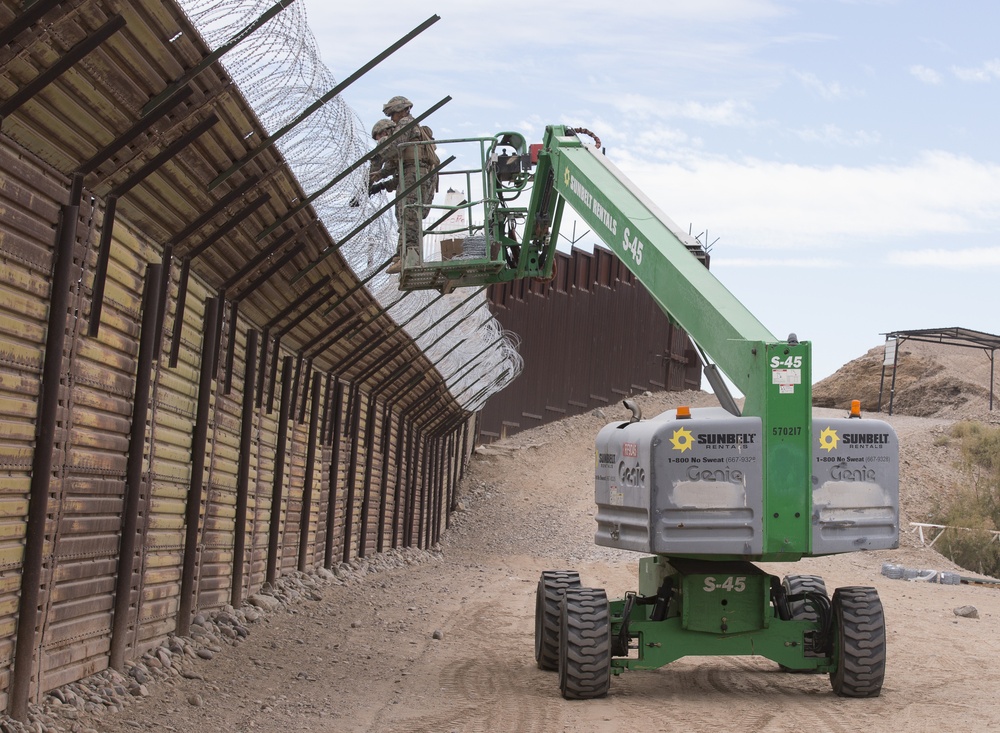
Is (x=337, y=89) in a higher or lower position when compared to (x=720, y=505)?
higher

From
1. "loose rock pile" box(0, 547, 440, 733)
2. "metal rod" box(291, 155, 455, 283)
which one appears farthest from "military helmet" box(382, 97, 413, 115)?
"loose rock pile" box(0, 547, 440, 733)

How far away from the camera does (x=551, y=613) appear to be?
10273 mm

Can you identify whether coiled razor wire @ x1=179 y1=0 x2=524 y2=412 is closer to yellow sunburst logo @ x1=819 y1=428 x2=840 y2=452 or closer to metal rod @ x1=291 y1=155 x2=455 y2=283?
metal rod @ x1=291 y1=155 x2=455 y2=283

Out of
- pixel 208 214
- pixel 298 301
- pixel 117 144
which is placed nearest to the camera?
pixel 117 144

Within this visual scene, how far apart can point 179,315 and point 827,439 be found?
4.73 m

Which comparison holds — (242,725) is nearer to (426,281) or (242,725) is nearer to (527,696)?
(527,696)

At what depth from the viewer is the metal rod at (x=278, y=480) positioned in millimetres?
13391

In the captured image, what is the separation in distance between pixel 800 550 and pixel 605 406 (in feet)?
113

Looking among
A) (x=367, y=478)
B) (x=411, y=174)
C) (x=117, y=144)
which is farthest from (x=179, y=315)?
(x=367, y=478)

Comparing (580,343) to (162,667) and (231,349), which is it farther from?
(162,667)

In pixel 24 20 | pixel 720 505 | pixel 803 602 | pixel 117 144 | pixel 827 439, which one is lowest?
pixel 803 602

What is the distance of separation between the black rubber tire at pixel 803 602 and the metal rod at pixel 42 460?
5.56 metres

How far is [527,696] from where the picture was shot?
9133 millimetres

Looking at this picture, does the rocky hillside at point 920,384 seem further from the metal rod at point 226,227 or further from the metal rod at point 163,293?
the metal rod at point 163,293
